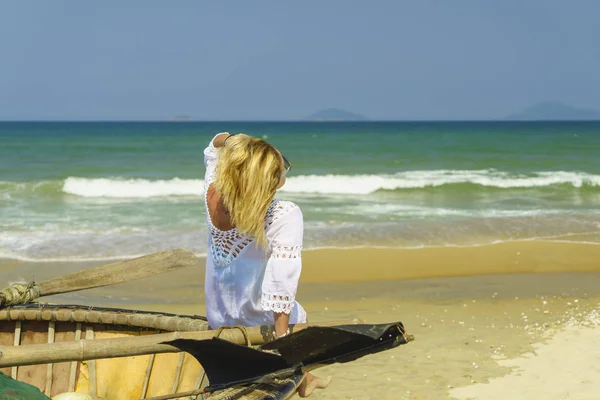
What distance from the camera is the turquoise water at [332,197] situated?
12672 millimetres

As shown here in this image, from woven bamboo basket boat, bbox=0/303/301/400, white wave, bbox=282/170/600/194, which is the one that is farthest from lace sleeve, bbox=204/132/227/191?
white wave, bbox=282/170/600/194

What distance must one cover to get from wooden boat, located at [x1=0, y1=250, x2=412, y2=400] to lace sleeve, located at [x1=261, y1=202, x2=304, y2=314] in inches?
6.0

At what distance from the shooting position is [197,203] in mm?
18094

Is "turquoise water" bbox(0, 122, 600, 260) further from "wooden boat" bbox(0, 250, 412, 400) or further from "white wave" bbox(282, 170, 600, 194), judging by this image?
"wooden boat" bbox(0, 250, 412, 400)

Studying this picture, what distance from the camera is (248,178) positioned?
3043 mm

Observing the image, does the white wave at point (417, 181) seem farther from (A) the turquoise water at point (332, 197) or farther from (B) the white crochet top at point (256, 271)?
(B) the white crochet top at point (256, 271)

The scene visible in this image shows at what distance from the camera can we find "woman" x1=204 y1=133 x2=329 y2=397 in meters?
3.06

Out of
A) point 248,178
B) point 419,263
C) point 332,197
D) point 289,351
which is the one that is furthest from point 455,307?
point 332,197

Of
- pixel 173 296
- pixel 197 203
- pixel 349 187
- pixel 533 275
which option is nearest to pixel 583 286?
pixel 533 275

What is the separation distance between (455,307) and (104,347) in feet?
19.0

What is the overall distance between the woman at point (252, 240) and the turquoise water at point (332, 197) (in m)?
8.12

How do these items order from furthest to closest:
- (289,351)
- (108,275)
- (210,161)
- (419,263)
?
(419,263) → (108,275) → (210,161) → (289,351)

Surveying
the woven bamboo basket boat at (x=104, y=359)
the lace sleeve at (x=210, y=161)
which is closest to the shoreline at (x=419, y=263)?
the woven bamboo basket boat at (x=104, y=359)

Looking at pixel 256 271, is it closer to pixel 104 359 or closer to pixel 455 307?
pixel 104 359
